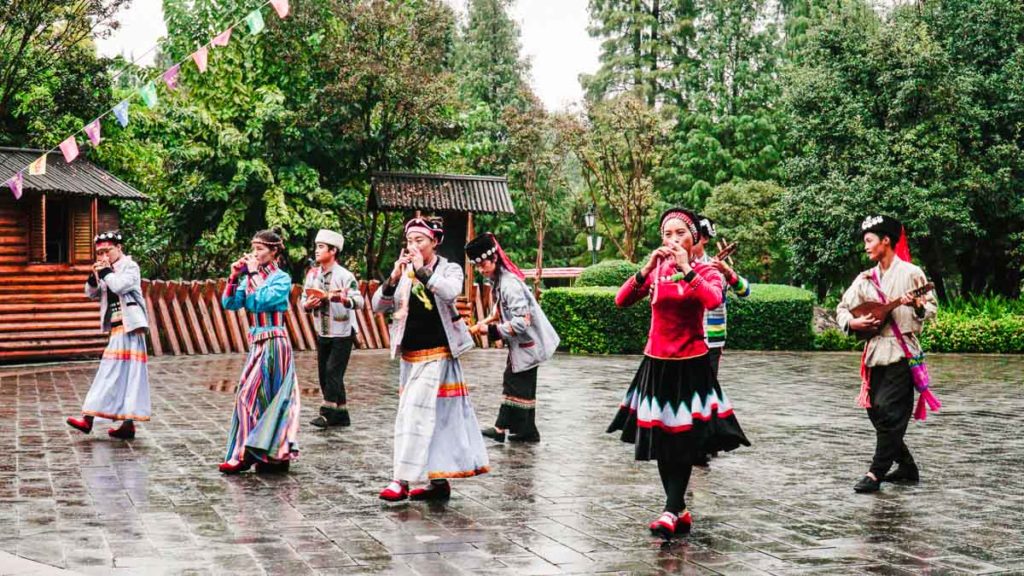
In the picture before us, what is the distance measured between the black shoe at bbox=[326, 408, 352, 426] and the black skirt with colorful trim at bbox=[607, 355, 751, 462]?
480 centimetres

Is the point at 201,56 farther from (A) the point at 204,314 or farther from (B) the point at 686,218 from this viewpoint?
(A) the point at 204,314

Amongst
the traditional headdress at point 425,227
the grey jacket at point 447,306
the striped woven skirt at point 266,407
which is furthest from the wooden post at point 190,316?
the traditional headdress at point 425,227

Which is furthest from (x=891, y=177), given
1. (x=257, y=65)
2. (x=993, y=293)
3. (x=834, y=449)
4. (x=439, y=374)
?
(x=439, y=374)

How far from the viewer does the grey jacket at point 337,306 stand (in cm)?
1006

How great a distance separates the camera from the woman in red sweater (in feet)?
20.0

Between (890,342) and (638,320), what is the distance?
497 inches

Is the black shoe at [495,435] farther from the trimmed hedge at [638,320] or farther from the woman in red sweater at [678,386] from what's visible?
the trimmed hedge at [638,320]

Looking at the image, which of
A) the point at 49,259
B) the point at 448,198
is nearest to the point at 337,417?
the point at 49,259

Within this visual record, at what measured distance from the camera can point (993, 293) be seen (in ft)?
81.9

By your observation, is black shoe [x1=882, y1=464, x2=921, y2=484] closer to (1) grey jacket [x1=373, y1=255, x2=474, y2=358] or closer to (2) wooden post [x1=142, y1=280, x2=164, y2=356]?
(1) grey jacket [x1=373, y1=255, x2=474, y2=358]

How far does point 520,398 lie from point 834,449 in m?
2.69

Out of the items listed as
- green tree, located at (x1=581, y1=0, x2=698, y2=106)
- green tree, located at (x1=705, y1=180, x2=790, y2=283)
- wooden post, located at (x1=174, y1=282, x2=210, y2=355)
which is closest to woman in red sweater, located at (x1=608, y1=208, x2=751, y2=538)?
wooden post, located at (x1=174, y1=282, x2=210, y2=355)

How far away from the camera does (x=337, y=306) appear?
411 inches

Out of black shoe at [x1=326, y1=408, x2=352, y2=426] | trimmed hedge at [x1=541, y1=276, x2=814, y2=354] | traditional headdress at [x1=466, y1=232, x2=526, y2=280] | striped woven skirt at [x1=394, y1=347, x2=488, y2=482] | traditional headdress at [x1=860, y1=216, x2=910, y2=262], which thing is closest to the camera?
striped woven skirt at [x1=394, y1=347, x2=488, y2=482]
